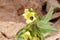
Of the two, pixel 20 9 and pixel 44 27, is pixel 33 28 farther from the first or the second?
pixel 20 9

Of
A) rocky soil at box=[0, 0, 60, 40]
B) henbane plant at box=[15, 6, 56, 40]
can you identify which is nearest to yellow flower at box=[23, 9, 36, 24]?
henbane plant at box=[15, 6, 56, 40]

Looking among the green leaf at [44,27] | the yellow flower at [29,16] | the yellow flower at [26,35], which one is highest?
the yellow flower at [29,16]

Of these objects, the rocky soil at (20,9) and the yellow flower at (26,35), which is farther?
the rocky soil at (20,9)

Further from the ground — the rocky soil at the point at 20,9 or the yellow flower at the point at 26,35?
the yellow flower at the point at 26,35

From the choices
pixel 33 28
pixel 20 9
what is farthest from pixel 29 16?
pixel 20 9

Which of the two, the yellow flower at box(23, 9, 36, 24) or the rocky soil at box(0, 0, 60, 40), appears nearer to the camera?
the yellow flower at box(23, 9, 36, 24)

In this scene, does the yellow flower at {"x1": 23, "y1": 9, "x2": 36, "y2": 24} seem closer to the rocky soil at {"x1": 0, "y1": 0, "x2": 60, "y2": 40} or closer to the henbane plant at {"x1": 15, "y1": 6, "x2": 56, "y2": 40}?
the henbane plant at {"x1": 15, "y1": 6, "x2": 56, "y2": 40}

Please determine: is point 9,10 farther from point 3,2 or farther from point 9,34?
point 9,34

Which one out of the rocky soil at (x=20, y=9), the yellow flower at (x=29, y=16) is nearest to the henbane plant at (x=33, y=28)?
the yellow flower at (x=29, y=16)

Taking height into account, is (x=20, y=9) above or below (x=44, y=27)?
below

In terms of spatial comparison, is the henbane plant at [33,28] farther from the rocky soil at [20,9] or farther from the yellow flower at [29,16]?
the rocky soil at [20,9]
